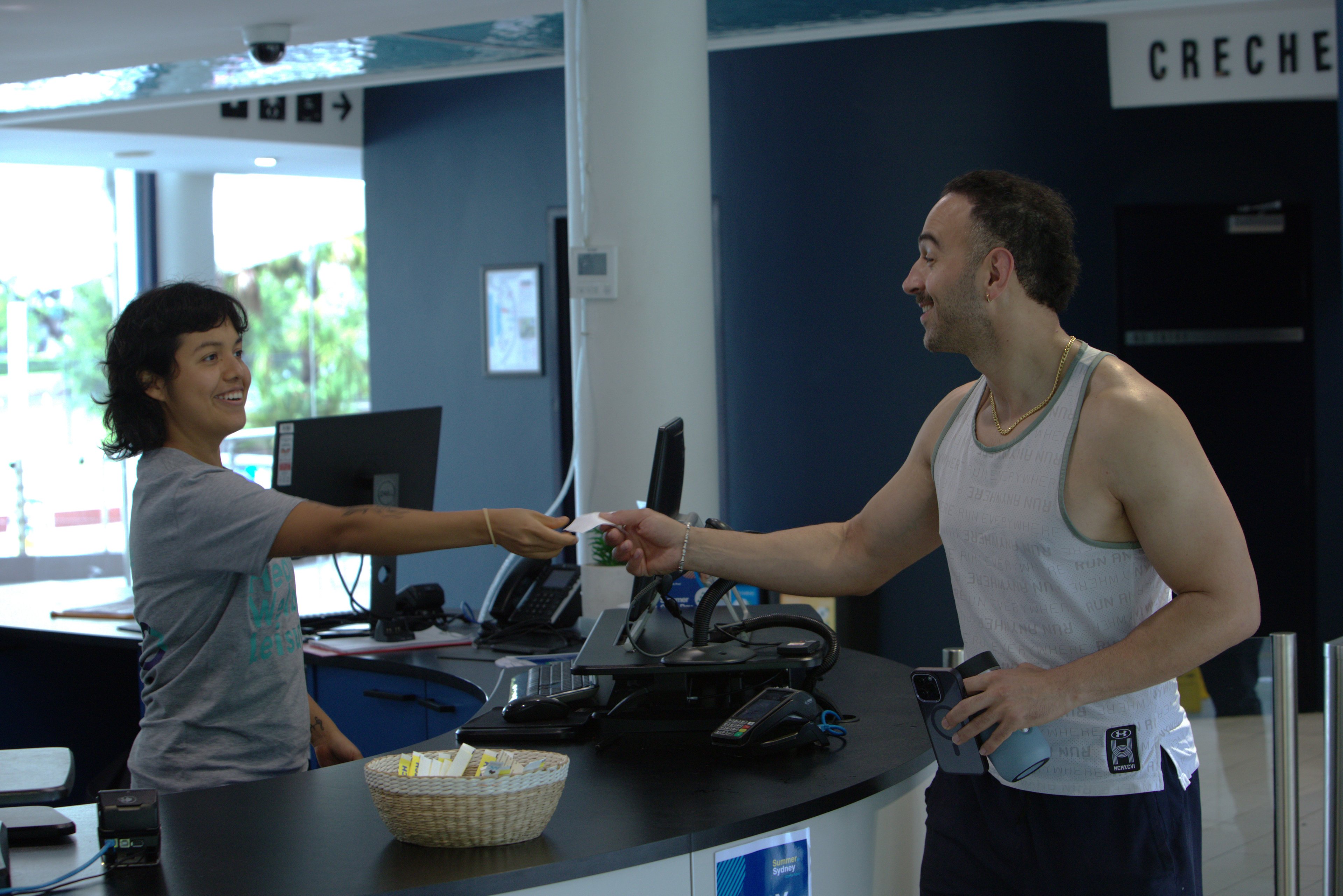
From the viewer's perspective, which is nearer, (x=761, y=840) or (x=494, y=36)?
(x=761, y=840)

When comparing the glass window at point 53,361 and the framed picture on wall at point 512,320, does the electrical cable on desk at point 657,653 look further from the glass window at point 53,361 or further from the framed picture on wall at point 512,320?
the glass window at point 53,361

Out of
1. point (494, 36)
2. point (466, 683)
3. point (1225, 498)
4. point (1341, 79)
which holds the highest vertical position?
point (494, 36)

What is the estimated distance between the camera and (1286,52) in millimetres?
5254

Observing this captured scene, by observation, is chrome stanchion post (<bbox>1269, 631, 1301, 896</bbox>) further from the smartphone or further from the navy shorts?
the smartphone

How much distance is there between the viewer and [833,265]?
18.7ft

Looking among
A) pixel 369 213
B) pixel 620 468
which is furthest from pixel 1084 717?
pixel 369 213

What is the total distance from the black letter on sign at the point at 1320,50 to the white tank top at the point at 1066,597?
14.2 ft

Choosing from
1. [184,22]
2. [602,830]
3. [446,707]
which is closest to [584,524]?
[602,830]

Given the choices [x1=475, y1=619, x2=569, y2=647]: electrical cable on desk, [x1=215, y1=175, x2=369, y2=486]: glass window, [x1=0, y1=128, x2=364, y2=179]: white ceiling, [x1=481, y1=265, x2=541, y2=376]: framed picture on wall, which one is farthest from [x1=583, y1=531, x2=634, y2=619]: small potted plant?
[x1=215, y1=175, x2=369, y2=486]: glass window

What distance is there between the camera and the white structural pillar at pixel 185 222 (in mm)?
8555

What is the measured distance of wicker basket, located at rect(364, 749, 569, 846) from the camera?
156 centimetres

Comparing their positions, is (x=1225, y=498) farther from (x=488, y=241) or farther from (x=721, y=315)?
(x=488, y=241)

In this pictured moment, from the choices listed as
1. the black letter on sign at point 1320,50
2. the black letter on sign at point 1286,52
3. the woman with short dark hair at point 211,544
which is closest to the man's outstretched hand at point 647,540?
the woman with short dark hair at point 211,544

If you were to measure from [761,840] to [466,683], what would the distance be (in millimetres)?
1284
